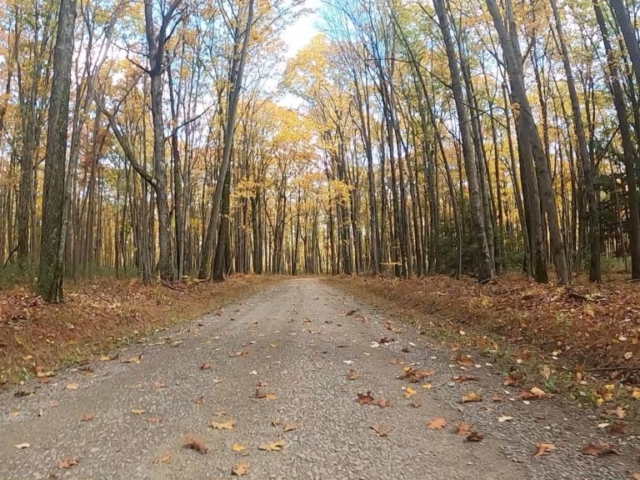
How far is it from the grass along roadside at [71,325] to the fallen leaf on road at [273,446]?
3630mm

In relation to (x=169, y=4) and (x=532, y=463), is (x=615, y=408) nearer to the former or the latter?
(x=532, y=463)

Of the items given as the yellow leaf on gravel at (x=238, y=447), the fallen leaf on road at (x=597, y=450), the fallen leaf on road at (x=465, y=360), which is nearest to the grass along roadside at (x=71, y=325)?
the yellow leaf on gravel at (x=238, y=447)

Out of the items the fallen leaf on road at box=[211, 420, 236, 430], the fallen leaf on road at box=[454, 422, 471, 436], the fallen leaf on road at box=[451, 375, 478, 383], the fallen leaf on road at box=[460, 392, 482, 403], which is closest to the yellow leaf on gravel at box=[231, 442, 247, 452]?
the fallen leaf on road at box=[211, 420, 236, 430]

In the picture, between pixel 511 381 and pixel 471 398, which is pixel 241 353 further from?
pixel 511 381

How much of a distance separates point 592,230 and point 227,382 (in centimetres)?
1247

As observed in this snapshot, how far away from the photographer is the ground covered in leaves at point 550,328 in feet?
16.9

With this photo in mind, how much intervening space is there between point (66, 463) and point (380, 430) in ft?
7.13

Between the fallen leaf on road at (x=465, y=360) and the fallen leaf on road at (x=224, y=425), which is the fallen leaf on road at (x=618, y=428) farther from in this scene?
the fallen leaf on road at (x=224, y=425)

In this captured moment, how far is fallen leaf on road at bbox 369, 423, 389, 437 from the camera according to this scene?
346cm

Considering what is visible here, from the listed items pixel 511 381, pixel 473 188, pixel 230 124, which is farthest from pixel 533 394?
pixel 230 124

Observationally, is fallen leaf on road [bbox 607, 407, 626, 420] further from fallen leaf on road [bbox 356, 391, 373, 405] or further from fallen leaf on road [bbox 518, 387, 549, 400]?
fallen leaf on road [bbox 356, 391, 373, 405]

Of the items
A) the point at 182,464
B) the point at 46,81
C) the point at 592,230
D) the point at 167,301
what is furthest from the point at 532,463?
the point at 46,81

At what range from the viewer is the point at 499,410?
4.00m

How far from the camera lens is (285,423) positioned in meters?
3.71
